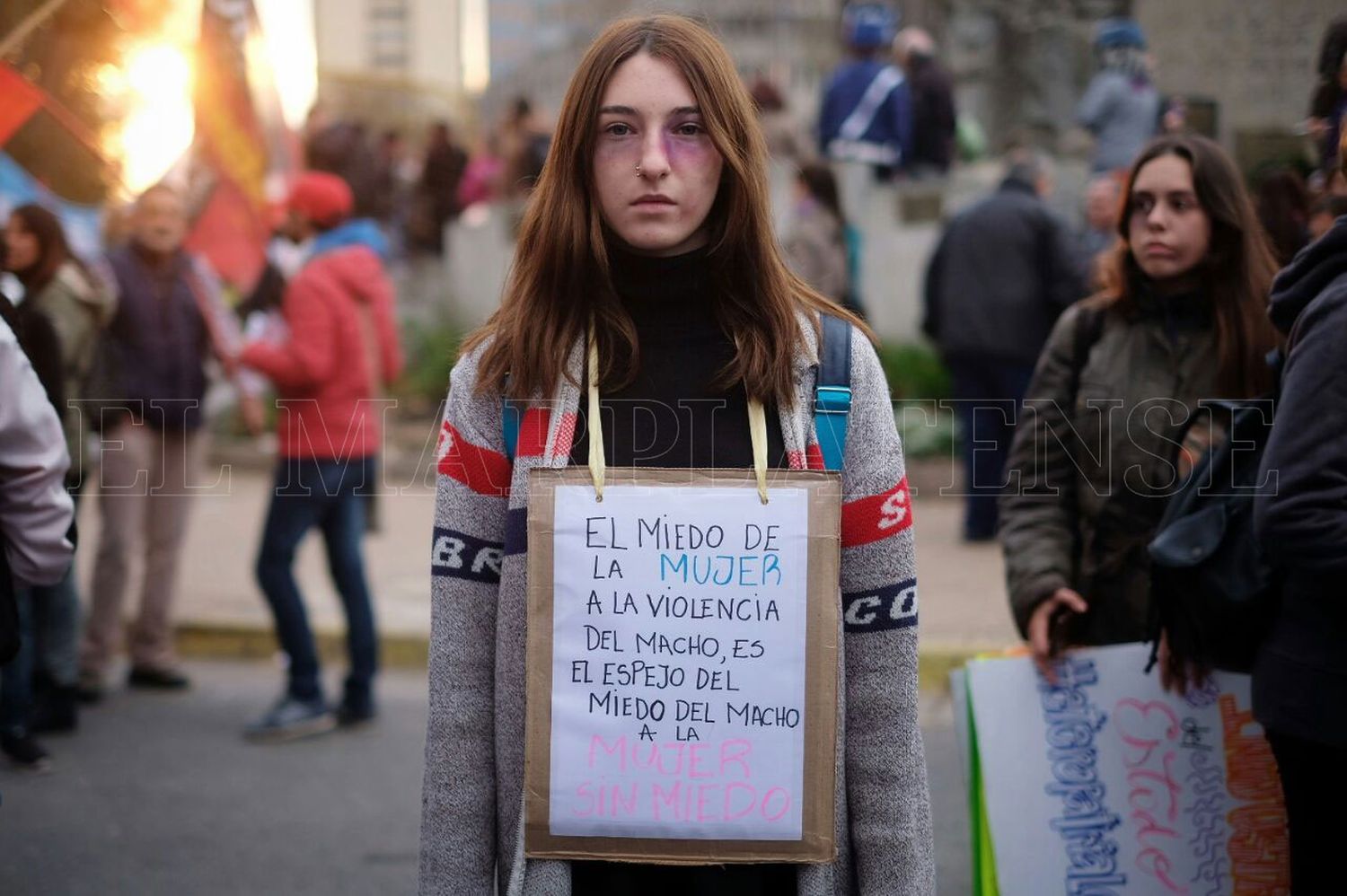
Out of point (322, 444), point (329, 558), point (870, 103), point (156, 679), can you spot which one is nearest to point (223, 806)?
point (329, 558)

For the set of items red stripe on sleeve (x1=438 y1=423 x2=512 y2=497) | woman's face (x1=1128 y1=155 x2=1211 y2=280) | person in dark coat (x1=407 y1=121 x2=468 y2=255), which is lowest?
red stripe on sleeve (x1=438 y1=423 x2=512 y2=497)

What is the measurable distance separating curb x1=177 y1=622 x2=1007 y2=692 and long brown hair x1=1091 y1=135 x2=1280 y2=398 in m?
3.49

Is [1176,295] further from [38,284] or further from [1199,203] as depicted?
[38,284]

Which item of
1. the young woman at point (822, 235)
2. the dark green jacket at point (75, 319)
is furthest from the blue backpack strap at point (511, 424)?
the young woman at point (822, 235)

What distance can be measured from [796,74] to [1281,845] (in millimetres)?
30999

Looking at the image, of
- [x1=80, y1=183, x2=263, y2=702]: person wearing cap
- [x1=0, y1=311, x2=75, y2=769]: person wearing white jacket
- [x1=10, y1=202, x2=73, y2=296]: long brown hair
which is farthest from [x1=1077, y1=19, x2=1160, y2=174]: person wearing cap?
[x1=0, y1=311, x2=75, y2=769]: person wearing white jacket

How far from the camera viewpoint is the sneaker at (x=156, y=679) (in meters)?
7.02

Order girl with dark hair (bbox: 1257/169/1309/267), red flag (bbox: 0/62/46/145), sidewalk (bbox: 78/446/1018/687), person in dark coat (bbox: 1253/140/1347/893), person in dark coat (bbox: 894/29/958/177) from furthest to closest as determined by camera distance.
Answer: person in dark coat (bbox: 894/29/958/177)
sidewalk (bbox: 78/446/1018/687)
red flag (bbox: 0/62/46/145)
girl with dark hair (bbox: 1257/169/1309/267)
person in dark coat (bbox: 1253/140/1347/893)

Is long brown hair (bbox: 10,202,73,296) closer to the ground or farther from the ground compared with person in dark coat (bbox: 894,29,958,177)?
closer to the ground

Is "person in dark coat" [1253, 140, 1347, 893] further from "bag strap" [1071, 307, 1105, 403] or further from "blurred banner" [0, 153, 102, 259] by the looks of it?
"blurred banner" [0, 153, 102, 259]

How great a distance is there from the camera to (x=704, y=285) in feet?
8.21

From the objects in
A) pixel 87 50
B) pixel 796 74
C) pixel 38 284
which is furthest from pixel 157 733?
pixel 796 74

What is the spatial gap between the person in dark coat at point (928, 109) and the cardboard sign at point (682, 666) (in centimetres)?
1037

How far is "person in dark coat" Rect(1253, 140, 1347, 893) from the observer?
2.60m
